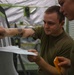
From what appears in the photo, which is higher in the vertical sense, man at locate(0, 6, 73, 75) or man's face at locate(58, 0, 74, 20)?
man's face at locate(58, 0, 74, 20)

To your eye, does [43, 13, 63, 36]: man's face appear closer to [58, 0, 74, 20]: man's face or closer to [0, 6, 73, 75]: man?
[0, 6, 73, 75]: man

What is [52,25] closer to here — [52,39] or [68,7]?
[52,39]

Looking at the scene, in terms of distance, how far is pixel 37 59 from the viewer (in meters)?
1.40

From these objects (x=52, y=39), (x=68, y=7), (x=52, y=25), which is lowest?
(x=52, y=39)

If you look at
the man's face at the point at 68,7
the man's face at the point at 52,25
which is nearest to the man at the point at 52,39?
the man's face at the point at 52,25

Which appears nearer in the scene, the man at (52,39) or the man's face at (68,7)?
the man's face at (68,7)

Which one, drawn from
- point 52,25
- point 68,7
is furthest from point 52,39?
point 68,7

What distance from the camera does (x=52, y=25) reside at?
5.46 ft

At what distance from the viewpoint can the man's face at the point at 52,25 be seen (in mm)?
1659

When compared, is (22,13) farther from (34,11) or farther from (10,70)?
(10,70)

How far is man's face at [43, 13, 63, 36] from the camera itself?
1659 millimetres

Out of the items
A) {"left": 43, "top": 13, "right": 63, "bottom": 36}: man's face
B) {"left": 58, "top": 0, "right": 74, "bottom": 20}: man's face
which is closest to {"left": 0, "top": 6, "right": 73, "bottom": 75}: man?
{"left": 43, "top": 13, "right": 63, "bottom": 36}: man's face

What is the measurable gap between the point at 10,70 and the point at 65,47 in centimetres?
54

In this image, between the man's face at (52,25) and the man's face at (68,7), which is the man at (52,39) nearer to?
the man's face at (52,25)
